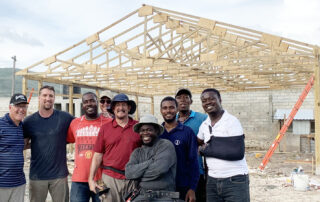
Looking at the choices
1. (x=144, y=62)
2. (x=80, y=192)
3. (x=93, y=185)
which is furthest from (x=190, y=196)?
(x=144, y=62)

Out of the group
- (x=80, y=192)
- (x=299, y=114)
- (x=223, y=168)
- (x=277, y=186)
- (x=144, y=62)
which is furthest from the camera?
(x=299, y=114)

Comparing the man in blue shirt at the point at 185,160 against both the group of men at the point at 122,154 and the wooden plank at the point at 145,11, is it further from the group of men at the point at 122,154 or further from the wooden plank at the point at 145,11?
the wooden plank at the point at 145,11

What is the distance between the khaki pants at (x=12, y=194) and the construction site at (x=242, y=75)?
15.5ft

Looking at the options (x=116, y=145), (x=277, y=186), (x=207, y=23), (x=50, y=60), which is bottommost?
(x=277, y=186)

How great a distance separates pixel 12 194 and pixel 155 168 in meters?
1.80

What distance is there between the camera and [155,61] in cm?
1020

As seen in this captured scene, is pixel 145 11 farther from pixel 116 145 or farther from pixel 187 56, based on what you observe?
pixel 116 145

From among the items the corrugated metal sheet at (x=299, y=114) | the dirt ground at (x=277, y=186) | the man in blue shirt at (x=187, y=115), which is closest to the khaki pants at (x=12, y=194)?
the man in blue shirt at (x=187, y=115)

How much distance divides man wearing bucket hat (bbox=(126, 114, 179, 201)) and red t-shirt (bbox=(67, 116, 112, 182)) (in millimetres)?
762

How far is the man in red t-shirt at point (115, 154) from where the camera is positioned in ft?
10.3

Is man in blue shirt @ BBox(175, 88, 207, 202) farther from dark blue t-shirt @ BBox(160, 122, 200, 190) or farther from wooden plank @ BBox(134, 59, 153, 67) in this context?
wooden plank @ BBox(134, 59, 153, 67)

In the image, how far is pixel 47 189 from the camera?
12.1 feet

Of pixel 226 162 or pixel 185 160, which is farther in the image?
pixel 185 160

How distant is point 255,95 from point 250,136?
2281 millimetres
